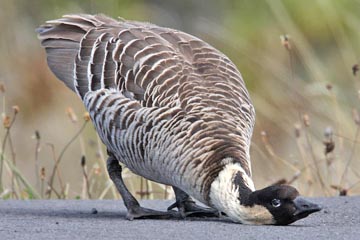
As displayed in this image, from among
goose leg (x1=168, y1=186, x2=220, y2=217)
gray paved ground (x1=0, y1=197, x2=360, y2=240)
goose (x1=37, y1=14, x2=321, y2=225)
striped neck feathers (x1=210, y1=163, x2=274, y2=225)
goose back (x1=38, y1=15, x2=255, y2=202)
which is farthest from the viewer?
goose leg (x1=168, y1=186, x2=220, y2=217)

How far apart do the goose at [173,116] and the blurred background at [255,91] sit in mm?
2039

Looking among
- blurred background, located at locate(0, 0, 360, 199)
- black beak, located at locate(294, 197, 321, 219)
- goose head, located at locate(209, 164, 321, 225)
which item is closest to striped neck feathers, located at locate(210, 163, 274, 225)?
goose head, located at locate(209, 164, 321, 225)

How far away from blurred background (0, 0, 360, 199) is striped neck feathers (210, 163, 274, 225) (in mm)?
3055

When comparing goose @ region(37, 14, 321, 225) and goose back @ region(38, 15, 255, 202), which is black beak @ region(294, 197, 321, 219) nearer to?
goose @ region(37, 14, 321, 225)

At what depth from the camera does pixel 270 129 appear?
602 inches

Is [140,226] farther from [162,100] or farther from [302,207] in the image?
[302,207]

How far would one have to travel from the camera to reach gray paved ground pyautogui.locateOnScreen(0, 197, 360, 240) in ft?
26.5

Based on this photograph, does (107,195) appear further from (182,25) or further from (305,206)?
(182,25)

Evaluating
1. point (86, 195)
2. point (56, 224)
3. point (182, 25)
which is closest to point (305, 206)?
point (56, 224)

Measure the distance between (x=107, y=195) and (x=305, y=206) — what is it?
16.4ft

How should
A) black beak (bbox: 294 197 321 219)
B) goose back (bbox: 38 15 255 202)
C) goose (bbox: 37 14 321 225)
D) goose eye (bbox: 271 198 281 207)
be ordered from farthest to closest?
1. goose back (bbox: 38 15 255 202)
2. goose (bbox: 37 14 321 225)
3. goose eye (bbox: 271 198 281 207)
4. black beak (bbox: 294 197 321 219)

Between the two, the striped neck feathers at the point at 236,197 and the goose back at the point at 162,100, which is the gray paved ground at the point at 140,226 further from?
the goose back at the point at 162,100

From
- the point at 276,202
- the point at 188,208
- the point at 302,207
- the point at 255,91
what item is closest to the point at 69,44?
the point at 188,208

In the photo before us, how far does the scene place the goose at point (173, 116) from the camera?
8.53m
